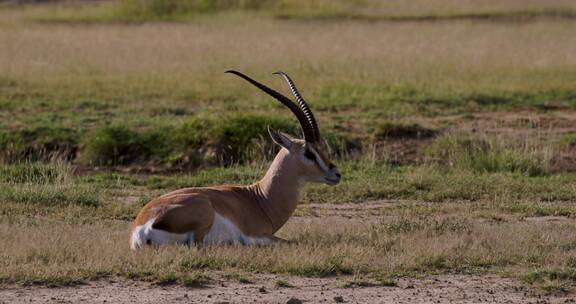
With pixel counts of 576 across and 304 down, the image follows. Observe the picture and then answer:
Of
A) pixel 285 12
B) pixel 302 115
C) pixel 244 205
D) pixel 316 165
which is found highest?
pixel 285 12

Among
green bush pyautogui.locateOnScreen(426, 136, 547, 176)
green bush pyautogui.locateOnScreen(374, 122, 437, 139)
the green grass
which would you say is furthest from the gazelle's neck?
the green grass

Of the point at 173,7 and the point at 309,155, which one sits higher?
the point at 173,7

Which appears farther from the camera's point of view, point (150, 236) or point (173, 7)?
point (173, 7)

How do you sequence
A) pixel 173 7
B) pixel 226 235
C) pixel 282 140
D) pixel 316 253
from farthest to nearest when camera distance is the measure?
pixel 173 7, pixel 282 140, pixel 226 235, pixel 316 253

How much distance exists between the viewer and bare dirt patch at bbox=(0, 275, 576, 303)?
6.33m

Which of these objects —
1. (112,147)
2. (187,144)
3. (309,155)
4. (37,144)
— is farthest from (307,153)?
(37,144)

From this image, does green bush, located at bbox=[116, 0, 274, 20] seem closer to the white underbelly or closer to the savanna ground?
the savanna ground

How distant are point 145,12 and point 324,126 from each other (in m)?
21.7

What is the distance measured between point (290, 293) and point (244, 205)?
1.52 metres

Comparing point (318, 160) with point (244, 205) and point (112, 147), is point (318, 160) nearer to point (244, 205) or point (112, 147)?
point (244, 205)

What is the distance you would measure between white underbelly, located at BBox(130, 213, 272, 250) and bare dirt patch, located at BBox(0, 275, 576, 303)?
73cm

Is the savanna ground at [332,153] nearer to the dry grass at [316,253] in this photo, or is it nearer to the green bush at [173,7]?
the dry grass at [316,253]

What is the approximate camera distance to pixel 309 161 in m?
8.16

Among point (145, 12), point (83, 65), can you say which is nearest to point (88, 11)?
point (145, 12)
